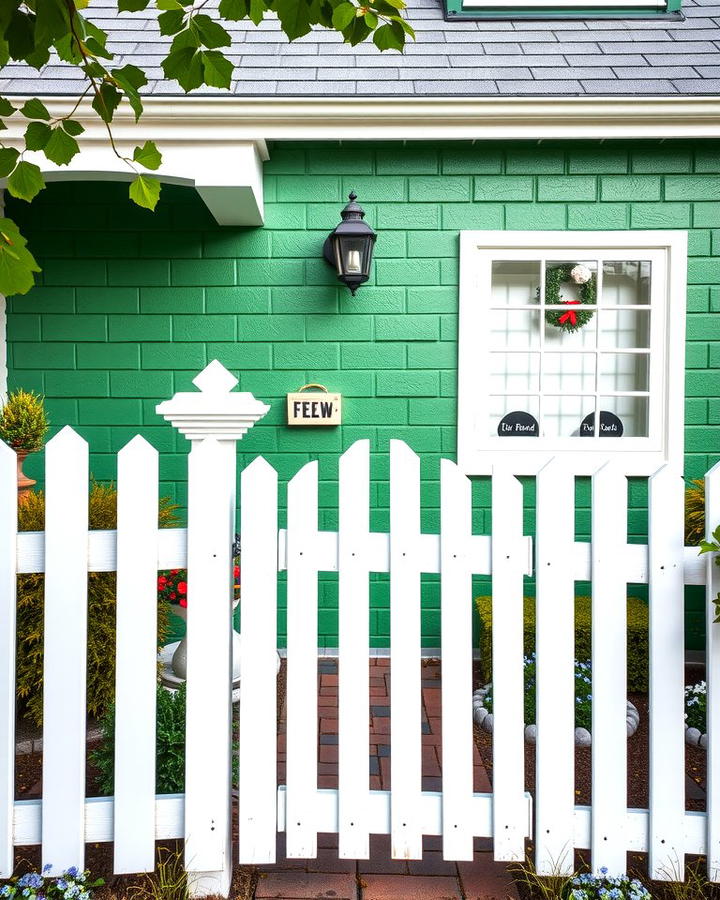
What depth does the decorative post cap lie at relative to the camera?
1.74m

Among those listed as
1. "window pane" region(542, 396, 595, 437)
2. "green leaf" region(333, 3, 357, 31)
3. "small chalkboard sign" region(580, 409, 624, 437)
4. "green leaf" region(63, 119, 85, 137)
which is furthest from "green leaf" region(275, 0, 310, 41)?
"small chalkboard sign" region(580, 409, 624, 437)

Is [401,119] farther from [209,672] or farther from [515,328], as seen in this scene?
[209,672]

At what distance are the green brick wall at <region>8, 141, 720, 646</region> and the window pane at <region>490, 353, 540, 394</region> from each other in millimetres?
→ 311

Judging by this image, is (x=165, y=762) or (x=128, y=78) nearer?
(x=128, y=78)

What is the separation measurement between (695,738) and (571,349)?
7.09 ft

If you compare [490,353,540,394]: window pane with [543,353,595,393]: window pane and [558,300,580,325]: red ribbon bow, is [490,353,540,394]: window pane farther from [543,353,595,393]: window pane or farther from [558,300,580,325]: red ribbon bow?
[558,300,580,325]: red ribbon bow

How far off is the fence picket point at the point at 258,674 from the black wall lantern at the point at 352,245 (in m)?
2.12

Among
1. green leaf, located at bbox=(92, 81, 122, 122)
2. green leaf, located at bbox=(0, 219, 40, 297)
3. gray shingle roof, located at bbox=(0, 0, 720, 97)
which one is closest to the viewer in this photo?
green leaf, located at bbox=(0, 219, 40, 297)

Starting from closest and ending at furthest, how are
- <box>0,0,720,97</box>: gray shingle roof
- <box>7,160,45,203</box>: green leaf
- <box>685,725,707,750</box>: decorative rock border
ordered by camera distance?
<box>7,160,45,203</box>: green leaf < <box>685,725,707,750</box>: decorative rock border < <box>0,0,720,97</box>: gray shingle roof

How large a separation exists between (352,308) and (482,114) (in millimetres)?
1228

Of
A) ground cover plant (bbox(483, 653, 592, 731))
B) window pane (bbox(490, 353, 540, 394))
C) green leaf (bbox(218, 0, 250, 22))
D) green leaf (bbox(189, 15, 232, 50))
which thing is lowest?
ground cover plant (bbox(483, 653, 592, 731))

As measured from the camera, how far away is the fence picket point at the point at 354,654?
166 cm

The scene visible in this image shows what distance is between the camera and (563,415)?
381cm

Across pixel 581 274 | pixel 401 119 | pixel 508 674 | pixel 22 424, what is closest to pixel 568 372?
pixel 581 274
